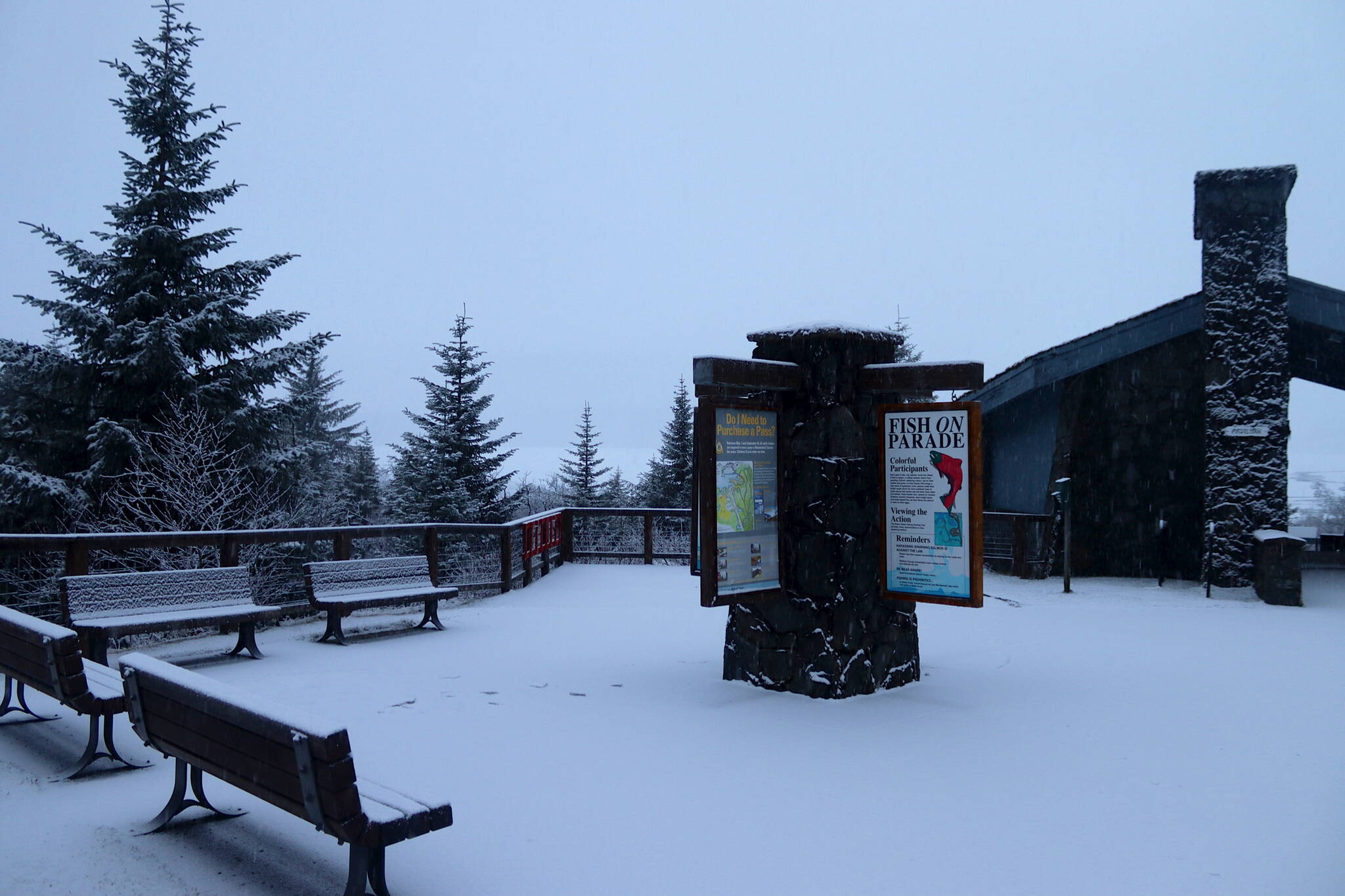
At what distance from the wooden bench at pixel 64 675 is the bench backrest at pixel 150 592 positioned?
5.63 feet

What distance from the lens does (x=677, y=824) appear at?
4195 mm

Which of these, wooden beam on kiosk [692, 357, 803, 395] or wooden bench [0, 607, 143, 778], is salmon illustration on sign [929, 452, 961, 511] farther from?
wooden bench [0, 607, 143, 778]

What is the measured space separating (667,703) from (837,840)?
2.58 m

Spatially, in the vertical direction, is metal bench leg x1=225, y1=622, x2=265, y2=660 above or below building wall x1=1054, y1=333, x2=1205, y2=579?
below

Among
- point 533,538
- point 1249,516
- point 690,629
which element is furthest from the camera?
point 533,538

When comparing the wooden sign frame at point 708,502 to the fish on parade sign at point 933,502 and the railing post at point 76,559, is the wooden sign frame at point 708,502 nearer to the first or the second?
the fish on parade sign at point 933,502

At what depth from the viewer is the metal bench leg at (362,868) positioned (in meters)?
3.22

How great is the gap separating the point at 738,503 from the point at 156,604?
527 centimetres

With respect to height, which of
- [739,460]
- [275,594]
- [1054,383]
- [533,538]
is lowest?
[275,594]

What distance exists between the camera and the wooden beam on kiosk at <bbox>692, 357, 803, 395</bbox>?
239 inches

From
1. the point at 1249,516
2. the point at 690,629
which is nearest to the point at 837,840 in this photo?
the point at 690,629

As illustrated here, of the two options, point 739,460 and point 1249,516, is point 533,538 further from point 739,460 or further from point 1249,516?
point 1249,516

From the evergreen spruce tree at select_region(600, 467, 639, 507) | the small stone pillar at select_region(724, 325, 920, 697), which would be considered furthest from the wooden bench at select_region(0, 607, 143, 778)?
the evergreen spruce tree at select_region(600, 467, 639, 507)

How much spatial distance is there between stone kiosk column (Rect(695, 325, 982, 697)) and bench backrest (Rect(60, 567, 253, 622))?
15.9 feet
